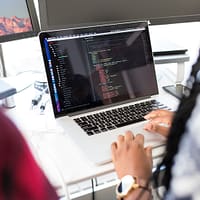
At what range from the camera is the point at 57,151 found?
2.77 ft

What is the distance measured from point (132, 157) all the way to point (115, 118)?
0.18 meters

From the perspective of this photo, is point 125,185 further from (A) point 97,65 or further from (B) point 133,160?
(A) point 97,65

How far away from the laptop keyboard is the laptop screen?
0.14 feet

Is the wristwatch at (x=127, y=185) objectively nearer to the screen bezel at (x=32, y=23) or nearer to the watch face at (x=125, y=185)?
the watch face at (x=125, y=185)

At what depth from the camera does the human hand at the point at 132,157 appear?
0.77 m

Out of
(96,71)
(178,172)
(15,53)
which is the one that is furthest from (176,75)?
(178,172)

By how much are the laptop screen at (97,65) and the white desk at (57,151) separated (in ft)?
0.23

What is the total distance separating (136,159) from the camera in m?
0.80

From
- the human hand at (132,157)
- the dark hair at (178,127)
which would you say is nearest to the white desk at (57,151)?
the human hand at (132,157)

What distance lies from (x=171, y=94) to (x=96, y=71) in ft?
0.93

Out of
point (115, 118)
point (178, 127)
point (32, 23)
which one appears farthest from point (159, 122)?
point (32, 23)

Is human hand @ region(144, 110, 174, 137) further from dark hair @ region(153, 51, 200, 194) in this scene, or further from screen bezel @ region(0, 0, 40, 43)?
screen bezel @ region(0, 0, 40, 43)

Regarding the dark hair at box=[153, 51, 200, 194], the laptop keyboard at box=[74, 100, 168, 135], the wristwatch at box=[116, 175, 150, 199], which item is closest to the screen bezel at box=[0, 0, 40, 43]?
the laptop keyboard at box=[74, 100, 168, 135]

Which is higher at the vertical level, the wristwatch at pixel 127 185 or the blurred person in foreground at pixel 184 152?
the blurred person in foreground at pixel 184 152
